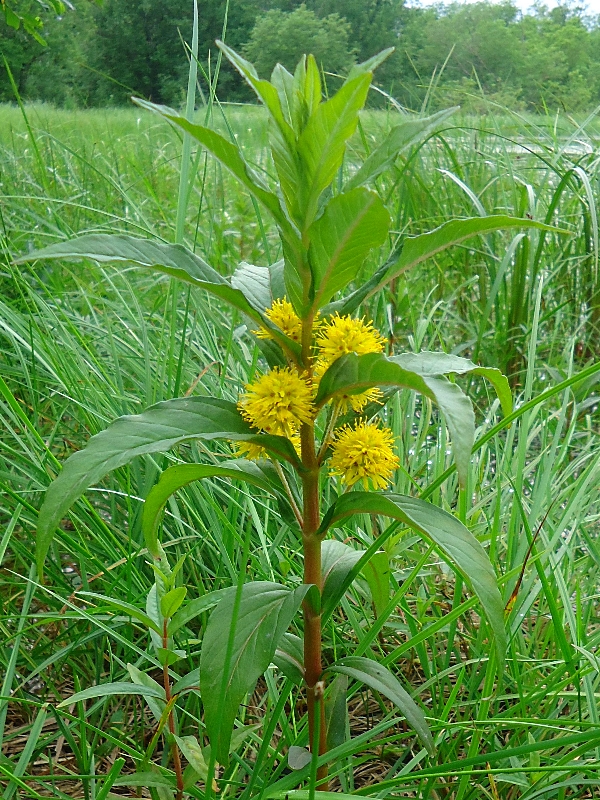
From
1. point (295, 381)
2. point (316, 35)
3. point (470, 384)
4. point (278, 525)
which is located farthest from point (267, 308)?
point (316, 35)

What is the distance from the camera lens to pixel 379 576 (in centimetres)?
70

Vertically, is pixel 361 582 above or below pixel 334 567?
below

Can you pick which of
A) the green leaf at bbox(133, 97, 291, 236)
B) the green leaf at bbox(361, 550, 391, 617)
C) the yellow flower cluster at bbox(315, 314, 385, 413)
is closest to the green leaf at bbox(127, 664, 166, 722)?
the green leaf at bbox(361, 550, 391, 617)

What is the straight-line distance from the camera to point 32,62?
42.4 ft

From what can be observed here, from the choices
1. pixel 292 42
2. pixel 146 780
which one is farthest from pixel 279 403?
pixel 292 42

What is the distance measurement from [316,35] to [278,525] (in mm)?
10855

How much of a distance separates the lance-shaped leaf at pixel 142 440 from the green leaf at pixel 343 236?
0.39 feet

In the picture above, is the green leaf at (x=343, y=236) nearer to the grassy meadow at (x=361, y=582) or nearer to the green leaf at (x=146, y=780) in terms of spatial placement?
the grassy meadow at (x=361, y=582)

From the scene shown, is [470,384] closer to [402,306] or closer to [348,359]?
[402,306]

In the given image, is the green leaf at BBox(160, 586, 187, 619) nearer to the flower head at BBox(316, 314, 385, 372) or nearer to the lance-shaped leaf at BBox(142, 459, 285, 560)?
the lance-shaped leaf at BBox(142, 459, 285, 560)

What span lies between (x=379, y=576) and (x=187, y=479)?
0.26m

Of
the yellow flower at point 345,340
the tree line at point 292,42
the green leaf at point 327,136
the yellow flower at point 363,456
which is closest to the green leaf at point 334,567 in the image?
the yellow flower at point 363,456

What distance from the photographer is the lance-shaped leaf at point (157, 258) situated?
493mm

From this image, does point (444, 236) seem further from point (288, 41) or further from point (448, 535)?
point (288, 41)
